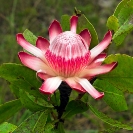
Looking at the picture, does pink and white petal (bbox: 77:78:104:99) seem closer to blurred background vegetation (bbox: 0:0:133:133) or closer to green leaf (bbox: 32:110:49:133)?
green leaf (bbox: 32:110:49:133)

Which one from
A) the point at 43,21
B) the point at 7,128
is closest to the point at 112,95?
the point at 7,128

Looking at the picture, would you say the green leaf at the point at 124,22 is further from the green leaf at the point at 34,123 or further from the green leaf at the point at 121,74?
the green leaf at the point at 34,123

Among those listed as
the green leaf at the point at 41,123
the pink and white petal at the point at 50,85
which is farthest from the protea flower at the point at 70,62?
the green leaf at the point at 41,123

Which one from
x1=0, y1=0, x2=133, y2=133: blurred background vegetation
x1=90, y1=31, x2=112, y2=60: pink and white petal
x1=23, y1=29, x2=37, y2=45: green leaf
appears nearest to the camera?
→ x1=90, y1=31, x2=112, y2=60: pink and white petal

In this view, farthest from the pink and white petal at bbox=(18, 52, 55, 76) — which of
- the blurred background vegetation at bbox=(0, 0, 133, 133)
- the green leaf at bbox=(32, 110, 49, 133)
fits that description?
the blurred background vegetation at bbox=(0, 0, 133, 133)

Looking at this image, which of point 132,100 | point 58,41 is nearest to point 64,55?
point 58,41

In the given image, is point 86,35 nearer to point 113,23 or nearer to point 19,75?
point 113,23

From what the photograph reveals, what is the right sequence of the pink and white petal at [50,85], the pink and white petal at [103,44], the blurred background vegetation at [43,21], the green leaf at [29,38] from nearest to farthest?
1. the pink and white petal at [50,85]
2. the pink and white petal at [103,44]
3. the green leaf at [29,38]
4. the blurred background vegetation at [43,21]
